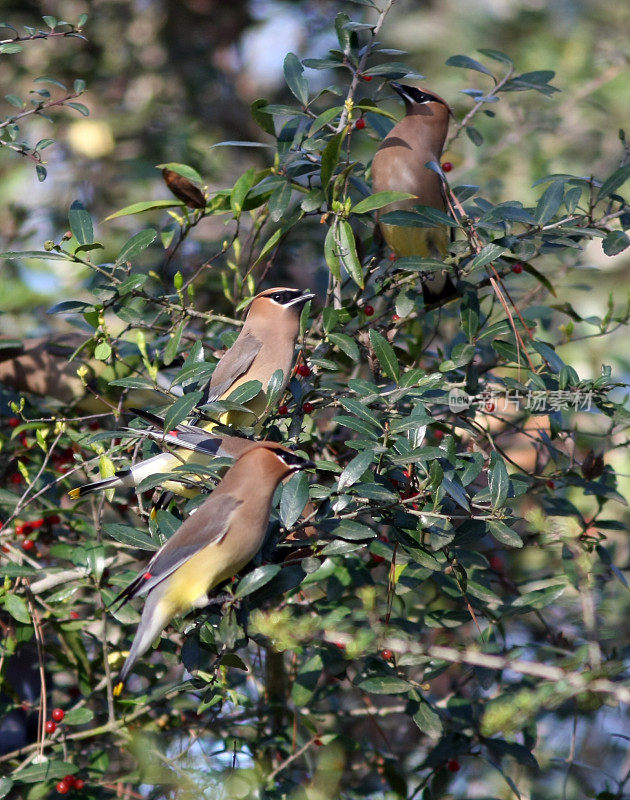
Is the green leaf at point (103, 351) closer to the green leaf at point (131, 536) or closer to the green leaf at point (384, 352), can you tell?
the green leaf at point (131, 536)

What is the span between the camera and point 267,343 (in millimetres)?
2613

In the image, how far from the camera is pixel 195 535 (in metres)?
1.96

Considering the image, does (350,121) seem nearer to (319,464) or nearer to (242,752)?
(319,464)

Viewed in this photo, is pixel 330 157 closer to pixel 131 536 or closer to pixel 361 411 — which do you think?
pixel 361 411

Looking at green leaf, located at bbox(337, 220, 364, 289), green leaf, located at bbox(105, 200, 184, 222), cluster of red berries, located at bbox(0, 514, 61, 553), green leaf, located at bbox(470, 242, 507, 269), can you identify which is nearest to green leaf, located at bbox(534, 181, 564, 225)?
green leaf, located at bbox(470, 242, 507, 269)

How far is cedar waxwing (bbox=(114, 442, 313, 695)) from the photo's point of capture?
76.0 inches

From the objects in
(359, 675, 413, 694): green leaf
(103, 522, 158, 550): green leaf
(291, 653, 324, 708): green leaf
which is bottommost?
(291, 653, 324, 708): green leaf

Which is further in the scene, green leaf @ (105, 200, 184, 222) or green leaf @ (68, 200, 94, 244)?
green leaf @ (105, 200, 184, 222)

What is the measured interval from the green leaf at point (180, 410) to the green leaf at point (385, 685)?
0.78 m

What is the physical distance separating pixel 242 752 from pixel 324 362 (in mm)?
1034

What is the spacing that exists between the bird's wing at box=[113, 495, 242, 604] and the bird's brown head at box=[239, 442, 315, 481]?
0.32 ft

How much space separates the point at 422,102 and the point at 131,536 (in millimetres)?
1576

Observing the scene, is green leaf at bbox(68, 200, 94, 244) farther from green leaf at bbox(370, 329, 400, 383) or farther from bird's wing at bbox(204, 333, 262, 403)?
green leaf at bbox(370, 329, 400, 383)

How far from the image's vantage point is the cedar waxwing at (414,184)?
2596 millimetres
